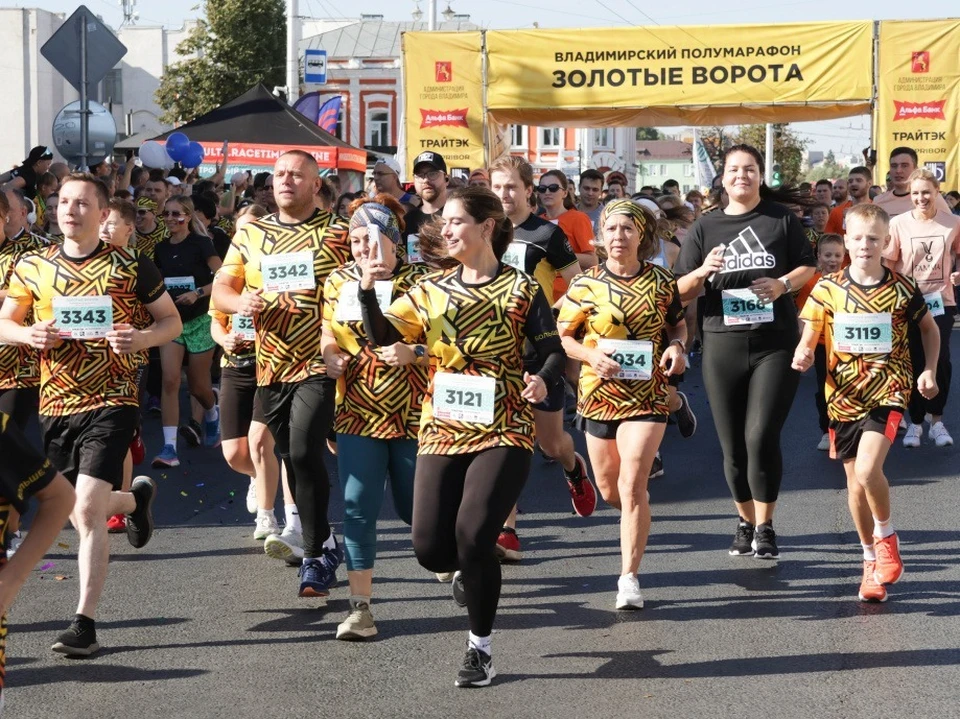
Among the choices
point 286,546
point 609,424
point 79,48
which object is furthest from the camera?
point 79,48

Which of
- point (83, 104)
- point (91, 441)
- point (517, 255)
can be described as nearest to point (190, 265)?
point (83, 104)

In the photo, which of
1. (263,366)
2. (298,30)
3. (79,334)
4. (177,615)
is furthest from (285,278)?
(298,30)

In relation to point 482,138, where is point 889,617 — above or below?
below

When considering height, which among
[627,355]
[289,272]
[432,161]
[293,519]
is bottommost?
[293,519]

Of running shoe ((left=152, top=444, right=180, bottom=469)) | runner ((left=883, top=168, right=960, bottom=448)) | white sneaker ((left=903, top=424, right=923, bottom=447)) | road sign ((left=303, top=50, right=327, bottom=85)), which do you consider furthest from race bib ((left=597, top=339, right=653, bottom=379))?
road sign ((left=303, top=50, right=327, bottom=85))

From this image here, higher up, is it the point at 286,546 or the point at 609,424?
the point at 609,424

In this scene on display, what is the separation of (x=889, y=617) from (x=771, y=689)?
4.13 ft

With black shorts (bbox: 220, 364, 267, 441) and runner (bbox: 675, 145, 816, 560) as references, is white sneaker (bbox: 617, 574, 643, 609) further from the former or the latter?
black shorts (bbox: 220, 364, 267, 441)

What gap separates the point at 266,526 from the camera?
8164 mm

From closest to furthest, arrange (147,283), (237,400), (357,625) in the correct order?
1. (357,625)
2. (147,283)
3. (237,400)

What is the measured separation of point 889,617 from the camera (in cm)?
652

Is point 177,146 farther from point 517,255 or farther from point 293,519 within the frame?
point 293,519

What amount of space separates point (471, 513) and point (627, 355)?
1702mm

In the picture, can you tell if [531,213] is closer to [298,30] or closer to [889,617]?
[889,617]
